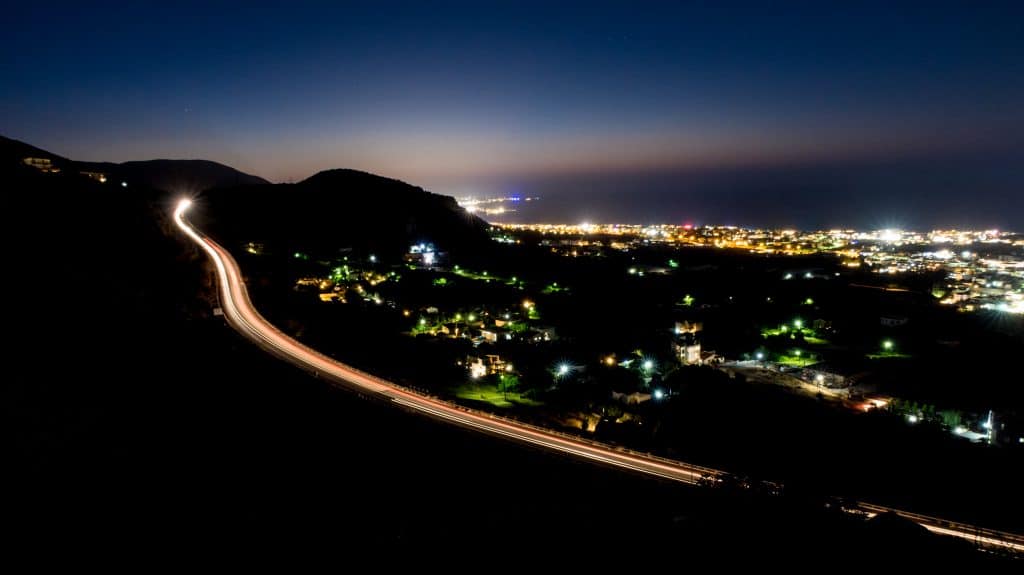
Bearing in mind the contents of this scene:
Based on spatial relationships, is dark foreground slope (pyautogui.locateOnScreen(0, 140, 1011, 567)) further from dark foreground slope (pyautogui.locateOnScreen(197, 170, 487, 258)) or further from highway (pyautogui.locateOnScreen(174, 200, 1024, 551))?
dark foreground slope (pyautogui.locateOnScreen(197, 170, 487, 258))

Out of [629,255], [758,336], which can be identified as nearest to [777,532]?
[758,336]

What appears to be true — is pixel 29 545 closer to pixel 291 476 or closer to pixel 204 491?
pixel 204 491

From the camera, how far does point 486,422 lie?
1462 centimetres

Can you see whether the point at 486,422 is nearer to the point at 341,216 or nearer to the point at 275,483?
the point at 275,483

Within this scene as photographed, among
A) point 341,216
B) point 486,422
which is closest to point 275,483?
point 486,422

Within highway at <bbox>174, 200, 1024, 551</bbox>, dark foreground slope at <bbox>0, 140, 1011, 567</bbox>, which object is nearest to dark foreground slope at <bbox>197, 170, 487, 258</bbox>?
highway at <bbox>174, 200, 1024, 551</bbox>

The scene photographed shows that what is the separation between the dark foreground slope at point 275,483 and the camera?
8.62 meters

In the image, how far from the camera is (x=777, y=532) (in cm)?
877

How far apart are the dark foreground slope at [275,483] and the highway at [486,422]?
2.17 feet

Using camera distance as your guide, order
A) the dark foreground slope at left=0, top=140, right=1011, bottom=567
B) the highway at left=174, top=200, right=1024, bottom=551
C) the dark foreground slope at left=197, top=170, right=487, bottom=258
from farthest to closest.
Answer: the dark foreground slope at left=197, top=170, right=487, bottom=258 < the highway at left=174, top=200, right=1024, bottom=551 < the dark foreground slope at left=0, top=140, right=1011, bottom=567

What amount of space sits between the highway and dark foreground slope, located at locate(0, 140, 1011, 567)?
660mm

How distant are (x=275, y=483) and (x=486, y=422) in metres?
5.68

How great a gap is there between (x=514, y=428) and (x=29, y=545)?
393 inches

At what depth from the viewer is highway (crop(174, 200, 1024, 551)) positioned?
10752 millimetres
